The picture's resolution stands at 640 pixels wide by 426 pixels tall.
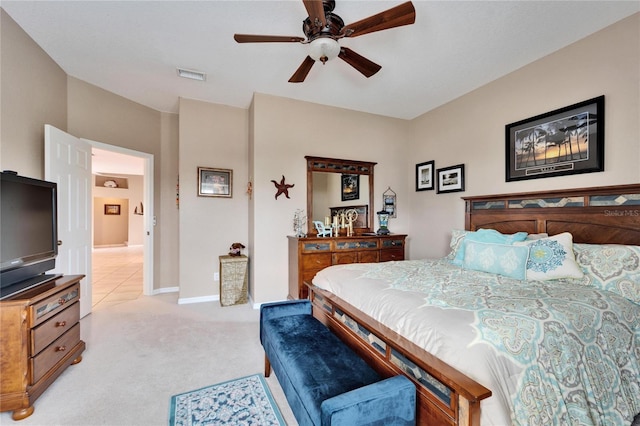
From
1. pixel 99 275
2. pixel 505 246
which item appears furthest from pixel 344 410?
pixel 99 275

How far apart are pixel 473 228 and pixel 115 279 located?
6307mm

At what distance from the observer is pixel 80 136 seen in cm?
356

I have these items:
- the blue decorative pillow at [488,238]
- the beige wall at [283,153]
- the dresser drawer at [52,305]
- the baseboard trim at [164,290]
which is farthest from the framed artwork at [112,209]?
the blue decorative pillow at [488,238]

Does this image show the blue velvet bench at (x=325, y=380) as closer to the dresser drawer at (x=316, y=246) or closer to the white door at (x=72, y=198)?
the dresser drawer at (x=316, y=246)

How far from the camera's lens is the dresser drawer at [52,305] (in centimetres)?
187

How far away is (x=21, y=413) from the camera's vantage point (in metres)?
1.74

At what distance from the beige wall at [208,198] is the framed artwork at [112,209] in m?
8.89

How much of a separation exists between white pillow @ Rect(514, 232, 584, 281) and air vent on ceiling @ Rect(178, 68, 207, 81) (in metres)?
3.84

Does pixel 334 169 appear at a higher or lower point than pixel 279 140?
lower

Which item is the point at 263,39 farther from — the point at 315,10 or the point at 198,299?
the point at 198,299

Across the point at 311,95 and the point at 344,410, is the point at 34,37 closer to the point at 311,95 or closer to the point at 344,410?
the point at 311,95

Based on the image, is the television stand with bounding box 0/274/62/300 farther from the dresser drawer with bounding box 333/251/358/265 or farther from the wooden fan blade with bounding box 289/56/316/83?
the dresser drawer with bounding box 333/251/358/265

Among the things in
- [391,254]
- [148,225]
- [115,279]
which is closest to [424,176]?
[391,254]

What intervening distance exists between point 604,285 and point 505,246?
25.0 inches
